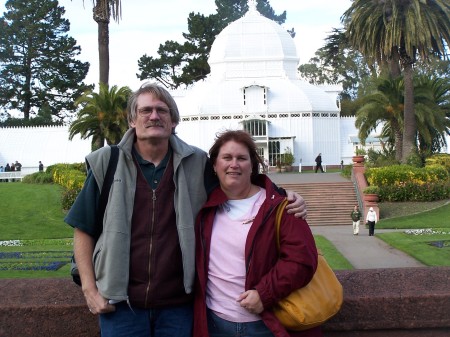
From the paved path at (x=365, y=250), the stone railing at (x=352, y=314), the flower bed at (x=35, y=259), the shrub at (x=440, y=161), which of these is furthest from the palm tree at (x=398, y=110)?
the stone railing at (x=352, y=314)

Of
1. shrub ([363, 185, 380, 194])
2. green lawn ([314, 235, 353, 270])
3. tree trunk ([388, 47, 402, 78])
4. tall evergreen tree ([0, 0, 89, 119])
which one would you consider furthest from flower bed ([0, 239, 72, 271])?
tall evergreen tree ([0, 0, 89, 119])

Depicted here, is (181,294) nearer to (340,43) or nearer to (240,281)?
(240,281)

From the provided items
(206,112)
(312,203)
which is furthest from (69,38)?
(312,203)

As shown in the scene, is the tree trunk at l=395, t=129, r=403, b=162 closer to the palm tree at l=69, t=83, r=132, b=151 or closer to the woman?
the palm tree at l=69, t=83, r=132, b=151

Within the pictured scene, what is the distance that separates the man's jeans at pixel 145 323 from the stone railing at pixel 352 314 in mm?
411

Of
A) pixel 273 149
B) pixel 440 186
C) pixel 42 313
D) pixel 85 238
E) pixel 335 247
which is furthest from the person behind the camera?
pixel 273 149

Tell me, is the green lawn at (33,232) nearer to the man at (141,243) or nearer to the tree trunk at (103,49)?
the tree trunk at (103,49)

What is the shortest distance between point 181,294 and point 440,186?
23.5 meters

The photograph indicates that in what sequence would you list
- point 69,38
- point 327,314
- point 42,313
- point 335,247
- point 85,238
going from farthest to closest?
point 69,38 → point 335,247 → point 42,313 → point 85,238 → point 327,314

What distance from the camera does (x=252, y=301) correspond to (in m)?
3.06

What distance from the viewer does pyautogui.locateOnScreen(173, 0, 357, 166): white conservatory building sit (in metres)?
45.5

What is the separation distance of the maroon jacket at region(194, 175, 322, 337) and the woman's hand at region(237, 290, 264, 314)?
2cm

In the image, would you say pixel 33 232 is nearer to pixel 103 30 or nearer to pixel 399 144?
pixel 103 30

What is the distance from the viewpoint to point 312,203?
2550 cm
